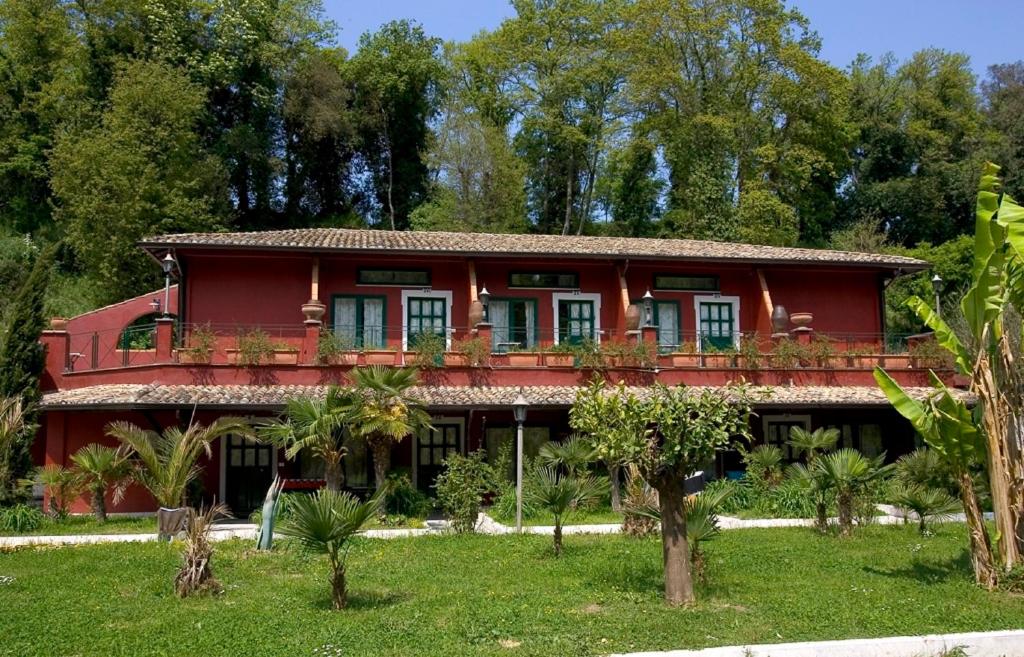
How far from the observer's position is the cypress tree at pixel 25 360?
1712 cm

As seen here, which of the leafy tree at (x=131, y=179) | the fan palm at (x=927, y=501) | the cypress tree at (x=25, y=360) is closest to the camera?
the fan palm at (x=927, y=501)

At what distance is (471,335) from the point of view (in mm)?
18953

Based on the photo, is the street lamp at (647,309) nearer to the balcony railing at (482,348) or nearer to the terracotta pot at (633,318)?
the terracotta pot at (633,318)

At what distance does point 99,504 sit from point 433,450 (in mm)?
6753

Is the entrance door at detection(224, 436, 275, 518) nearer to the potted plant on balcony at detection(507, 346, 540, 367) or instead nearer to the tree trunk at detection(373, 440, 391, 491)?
the tree trunk at detection(373, 440, 391, 491)

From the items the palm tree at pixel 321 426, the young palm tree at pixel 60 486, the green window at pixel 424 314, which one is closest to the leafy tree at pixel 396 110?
the green window at pixel 424 314

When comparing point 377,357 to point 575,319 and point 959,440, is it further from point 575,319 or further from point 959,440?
point 959,440

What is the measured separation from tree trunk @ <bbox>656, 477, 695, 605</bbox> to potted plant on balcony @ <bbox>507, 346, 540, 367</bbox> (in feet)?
31.8

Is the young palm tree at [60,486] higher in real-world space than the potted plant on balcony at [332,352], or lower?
lower

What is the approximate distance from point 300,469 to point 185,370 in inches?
125

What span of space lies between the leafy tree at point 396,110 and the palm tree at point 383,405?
1090 inches

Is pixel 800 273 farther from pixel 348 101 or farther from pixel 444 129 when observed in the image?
pixel 348 101

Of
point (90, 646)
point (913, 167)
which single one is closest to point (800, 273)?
point (90, 646)

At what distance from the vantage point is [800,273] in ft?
75.0
